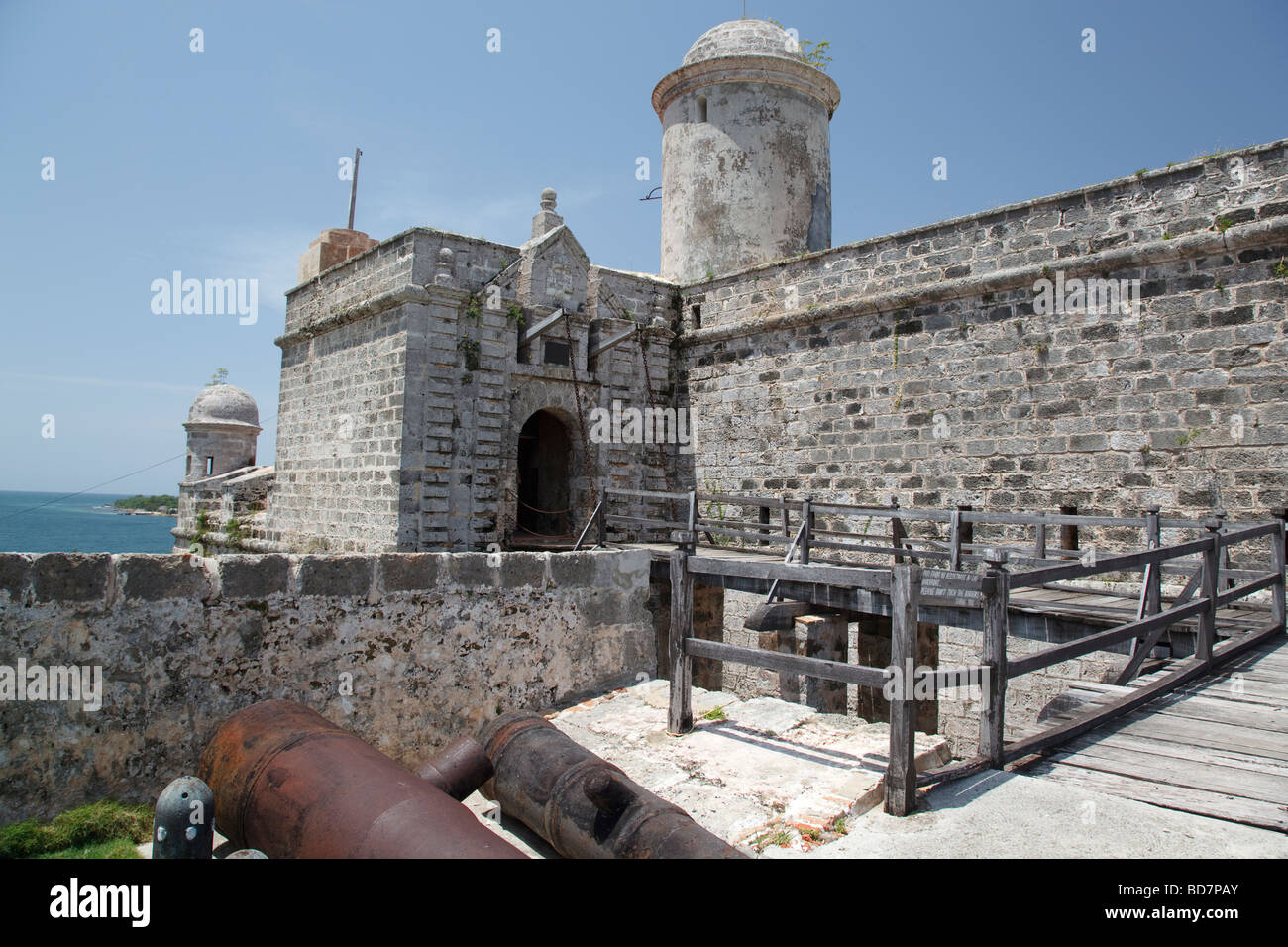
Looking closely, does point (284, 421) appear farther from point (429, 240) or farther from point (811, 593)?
point (811, 593)

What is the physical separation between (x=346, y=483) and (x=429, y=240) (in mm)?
3803

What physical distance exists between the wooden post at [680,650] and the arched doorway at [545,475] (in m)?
8.13

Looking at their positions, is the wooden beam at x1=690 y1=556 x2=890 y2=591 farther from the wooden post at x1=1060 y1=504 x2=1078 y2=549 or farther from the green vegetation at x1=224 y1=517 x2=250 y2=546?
the green vegetation at x1=224 y1=517 x2=250 y2=546

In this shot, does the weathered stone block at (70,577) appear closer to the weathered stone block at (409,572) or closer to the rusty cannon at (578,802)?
the weathered stone block at (409,572)

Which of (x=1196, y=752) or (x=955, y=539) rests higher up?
(x=955, y=539)

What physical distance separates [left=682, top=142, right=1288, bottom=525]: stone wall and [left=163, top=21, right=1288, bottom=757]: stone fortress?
0.03 metres

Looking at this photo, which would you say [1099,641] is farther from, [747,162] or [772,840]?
[747,162]

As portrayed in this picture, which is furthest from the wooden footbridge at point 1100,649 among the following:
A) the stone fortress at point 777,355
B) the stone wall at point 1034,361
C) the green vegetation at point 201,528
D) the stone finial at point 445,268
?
the green vegetation at point 201,528

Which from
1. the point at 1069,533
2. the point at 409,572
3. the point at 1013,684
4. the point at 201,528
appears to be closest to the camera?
the point at 409,572

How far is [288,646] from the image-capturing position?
4773 millimetres

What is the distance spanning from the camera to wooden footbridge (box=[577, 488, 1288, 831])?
3.75 metres

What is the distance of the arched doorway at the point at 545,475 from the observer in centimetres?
1399

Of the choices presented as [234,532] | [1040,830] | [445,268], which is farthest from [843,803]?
[234,532]

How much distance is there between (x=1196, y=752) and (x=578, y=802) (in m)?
3.09
